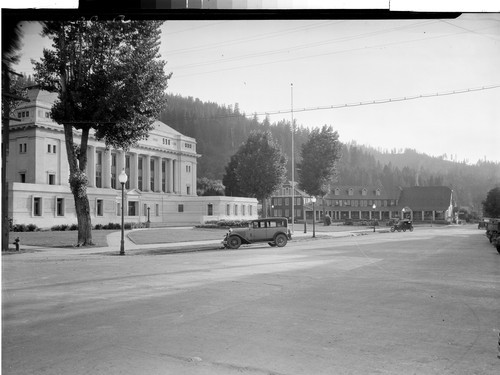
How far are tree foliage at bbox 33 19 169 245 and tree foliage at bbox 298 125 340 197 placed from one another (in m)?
1.98

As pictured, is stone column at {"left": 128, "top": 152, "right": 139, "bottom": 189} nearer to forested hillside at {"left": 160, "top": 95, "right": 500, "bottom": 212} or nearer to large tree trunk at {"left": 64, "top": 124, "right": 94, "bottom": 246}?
large tree trunk at {"left": 64, "top": 124, "right": 94, "bottom": 246}

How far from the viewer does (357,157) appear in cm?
493

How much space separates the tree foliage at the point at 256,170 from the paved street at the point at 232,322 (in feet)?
6.37

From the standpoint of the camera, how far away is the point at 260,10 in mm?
Answer: 3574

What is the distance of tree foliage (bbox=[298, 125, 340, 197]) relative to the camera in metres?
4.96

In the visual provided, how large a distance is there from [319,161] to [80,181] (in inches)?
128

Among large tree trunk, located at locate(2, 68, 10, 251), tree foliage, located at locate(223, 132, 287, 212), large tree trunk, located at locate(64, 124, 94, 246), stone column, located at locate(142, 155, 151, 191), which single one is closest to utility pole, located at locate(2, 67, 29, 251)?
large tree trunk, located at locate(2, 68, 10, 251)

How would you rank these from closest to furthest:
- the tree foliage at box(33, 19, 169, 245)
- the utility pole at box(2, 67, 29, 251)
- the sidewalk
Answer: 1. the utility pole at box(2, 67, 29, 251)
2. the tree foliage at box(33, 19, 169, 245)
3. the sidewalk

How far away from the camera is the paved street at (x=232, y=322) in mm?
3422

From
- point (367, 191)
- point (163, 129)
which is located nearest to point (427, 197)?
point (367, 191)

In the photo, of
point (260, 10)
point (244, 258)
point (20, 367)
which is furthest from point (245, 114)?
point (244, 258)

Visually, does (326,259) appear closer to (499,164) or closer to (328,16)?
(499,164)

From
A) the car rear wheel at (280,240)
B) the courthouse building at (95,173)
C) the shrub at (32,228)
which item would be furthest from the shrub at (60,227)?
the car rear wheel at (280,240)

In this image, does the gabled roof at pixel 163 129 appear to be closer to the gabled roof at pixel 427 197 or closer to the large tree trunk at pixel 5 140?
the large tree trunk at pixel 5 140
